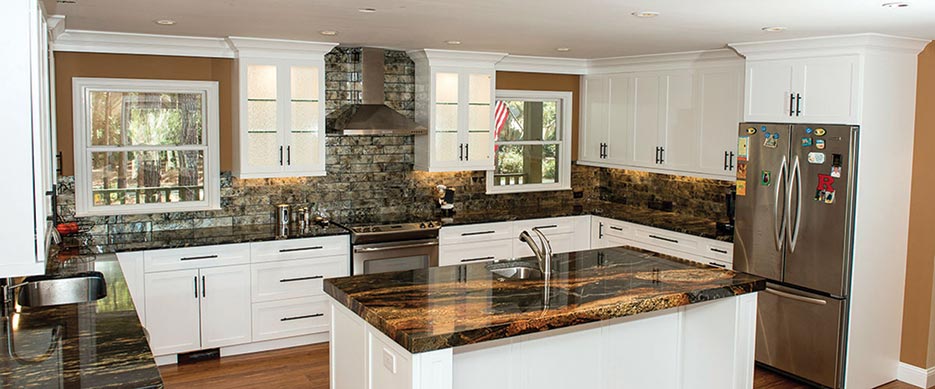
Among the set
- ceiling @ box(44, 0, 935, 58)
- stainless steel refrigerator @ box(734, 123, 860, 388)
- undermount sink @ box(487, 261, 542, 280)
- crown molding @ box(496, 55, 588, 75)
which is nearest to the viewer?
ceiling @ box(44, 0, 935, 58)

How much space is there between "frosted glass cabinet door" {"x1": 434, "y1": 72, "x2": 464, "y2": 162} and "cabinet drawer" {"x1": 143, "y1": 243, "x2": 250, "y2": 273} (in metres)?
1.84

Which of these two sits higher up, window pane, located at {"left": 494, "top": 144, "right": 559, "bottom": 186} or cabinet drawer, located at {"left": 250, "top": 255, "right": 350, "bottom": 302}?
window pane, located at {"left": 494, "top": 144, "right": 559, "bottom": 186}

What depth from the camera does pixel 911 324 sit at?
529 centimetres

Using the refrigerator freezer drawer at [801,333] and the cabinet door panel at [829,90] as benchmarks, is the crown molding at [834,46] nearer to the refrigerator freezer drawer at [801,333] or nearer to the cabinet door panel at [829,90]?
the cabinet door panel at [829,90]

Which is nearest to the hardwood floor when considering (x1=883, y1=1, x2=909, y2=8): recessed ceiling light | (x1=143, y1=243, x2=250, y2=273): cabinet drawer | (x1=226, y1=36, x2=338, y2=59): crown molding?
(x1=143, y1=243, x2=250, y2=273): cabinet drawer

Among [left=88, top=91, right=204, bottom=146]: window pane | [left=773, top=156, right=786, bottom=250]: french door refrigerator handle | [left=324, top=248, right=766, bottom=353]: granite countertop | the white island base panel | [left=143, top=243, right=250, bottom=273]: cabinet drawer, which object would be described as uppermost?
[left=88, top=91, right=204, bottom=146]: window pane

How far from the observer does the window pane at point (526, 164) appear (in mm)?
7223

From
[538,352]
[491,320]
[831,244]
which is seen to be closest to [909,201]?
[831,244]

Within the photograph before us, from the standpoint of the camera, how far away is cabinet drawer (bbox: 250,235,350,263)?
5641 millimetres

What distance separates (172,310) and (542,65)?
376 cm

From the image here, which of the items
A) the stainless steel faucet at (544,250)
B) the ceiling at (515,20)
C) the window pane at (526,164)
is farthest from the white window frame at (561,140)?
the stainless steel faucet at (544,250)

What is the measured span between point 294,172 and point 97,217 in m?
1.44

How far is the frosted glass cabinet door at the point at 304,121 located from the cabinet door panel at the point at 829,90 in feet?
11.5

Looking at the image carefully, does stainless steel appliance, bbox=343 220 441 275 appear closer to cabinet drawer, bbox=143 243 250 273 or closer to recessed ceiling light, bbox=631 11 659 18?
cabinet drawer, bbox=143 243 250 273
